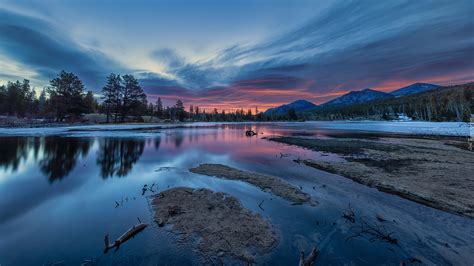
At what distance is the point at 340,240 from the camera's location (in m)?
5.81

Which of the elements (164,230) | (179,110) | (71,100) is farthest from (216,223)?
(179,110)

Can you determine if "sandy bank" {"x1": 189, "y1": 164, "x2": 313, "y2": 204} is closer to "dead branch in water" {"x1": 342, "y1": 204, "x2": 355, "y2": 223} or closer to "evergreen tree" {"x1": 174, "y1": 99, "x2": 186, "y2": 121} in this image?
"dead branch in water" {"x1": 342, "y1": 204, "x2": 355, "y2": 223}

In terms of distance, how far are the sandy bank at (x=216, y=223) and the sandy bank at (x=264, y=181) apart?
2.43 metres

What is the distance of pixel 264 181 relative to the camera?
443 inches

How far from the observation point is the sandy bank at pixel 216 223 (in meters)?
5.33

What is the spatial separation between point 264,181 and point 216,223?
5185 mm

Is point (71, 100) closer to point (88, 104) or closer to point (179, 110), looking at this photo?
point (88, 104)

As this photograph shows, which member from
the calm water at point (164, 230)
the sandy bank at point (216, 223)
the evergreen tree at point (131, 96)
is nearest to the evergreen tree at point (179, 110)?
the evergreen tree at point (131, 96)

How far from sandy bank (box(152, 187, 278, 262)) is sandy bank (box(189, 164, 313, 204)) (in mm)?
2433

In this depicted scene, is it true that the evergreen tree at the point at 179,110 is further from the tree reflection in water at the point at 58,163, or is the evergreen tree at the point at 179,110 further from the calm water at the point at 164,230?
the calm water at the point at 164,230

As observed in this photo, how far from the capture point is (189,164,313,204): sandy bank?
916cm

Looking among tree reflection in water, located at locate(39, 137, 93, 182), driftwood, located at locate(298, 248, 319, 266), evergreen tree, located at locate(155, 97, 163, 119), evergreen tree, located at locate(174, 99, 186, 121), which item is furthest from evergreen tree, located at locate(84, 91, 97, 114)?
driftwood, located at locate(298, 248, 319, 266)

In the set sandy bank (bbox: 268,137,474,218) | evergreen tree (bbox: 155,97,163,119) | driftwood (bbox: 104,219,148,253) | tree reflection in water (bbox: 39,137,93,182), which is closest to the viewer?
driftwood (bbox: 104,219,148,253)

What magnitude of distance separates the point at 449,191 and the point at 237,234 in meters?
10.8
